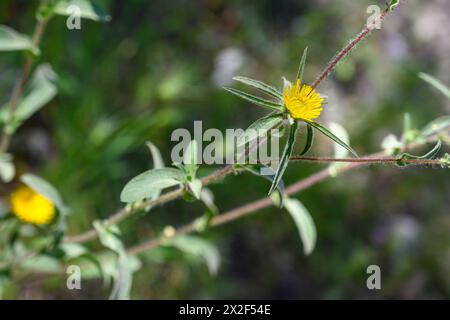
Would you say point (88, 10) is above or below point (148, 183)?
above

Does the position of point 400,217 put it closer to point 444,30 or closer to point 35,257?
point 444,30

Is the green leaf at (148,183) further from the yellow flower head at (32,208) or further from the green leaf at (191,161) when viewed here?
the yellow flower head at (32,208)

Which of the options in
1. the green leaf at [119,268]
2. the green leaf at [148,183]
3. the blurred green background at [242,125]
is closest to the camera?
the green leaf at [148,183]

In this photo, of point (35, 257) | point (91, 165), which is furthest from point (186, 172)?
point (91, 165)

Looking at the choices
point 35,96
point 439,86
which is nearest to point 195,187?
point 439,86

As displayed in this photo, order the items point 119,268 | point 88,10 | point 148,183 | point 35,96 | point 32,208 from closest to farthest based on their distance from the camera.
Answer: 1. point 148,183
2. point 119,268
3. point 88,10
4. point 35,96
5. point 32,208

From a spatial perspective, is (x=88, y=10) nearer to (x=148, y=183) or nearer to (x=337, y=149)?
(x=148, y=183)

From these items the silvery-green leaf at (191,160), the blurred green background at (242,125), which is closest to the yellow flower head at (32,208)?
the blurred green background at (242,125)
